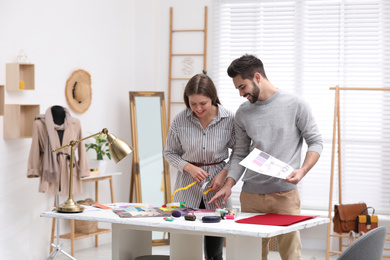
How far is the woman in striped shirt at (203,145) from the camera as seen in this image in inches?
139

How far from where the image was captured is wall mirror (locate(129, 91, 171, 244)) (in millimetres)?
6262

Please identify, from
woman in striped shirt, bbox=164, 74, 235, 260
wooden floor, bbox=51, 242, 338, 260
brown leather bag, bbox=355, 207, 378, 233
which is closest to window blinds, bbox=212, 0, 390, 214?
wooden floor, bbox=51, 242, 338, 260

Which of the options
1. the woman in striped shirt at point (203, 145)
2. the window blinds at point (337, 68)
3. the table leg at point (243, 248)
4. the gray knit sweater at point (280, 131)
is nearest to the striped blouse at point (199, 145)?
the woman in striped shirt at point (203, 145)

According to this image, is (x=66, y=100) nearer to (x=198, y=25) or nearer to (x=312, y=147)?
(x=198, y=25)

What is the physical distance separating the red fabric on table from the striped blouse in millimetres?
487

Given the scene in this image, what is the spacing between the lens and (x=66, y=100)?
5609 millimetres

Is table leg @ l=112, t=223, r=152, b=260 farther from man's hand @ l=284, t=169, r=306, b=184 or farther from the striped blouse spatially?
man's hand @ l=284, t=169, r=306, b=184

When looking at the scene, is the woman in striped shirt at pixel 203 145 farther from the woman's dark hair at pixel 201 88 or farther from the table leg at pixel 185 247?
the table leg at pixel 185 247

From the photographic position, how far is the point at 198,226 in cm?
294

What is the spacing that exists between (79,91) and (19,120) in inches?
37.8

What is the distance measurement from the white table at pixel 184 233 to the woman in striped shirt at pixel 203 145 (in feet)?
0.84

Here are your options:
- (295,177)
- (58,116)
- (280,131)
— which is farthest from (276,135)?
(58,116)

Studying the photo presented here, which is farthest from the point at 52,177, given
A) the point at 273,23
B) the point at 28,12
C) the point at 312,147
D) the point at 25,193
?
the point at 273,23

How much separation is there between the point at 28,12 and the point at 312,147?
2.93 metres
